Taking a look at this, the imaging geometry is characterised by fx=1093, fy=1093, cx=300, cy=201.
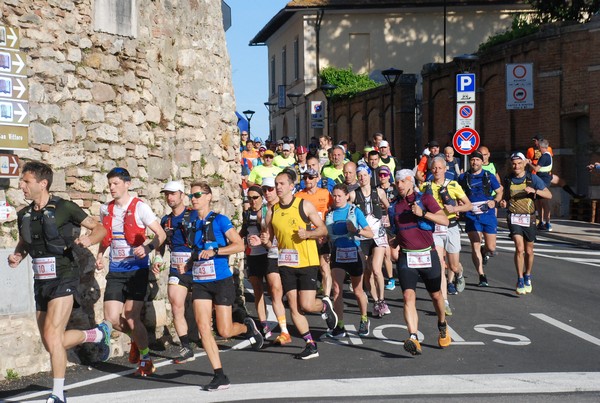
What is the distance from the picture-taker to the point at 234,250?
10.6 m

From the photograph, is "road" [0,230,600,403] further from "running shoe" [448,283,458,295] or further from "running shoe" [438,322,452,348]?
"running shoe" [448,283,458,295]

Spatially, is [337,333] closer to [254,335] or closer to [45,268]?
[254,335]

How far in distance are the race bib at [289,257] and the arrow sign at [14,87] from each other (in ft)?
10.4

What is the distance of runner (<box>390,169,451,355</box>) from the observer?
11.8m

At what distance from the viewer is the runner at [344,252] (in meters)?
12.9

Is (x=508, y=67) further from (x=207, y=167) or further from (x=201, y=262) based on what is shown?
(x=201, y=262)

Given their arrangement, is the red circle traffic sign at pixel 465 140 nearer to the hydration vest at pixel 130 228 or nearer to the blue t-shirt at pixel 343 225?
the blue t-shirt at pixel 343 225

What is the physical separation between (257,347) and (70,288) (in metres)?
3.13

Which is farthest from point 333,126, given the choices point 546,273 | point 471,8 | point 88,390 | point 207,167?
point 88,390

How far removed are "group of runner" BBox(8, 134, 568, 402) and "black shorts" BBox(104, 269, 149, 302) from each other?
0.01m

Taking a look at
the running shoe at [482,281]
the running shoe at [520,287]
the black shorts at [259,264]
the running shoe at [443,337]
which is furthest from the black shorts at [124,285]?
the running shoe at [482,281]

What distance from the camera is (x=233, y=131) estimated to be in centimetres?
1499

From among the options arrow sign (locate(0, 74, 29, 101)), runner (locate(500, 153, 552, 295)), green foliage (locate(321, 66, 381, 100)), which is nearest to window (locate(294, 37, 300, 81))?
green foliage (locate(321, 66, 381, 100))

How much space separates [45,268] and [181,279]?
2221 millimetres
